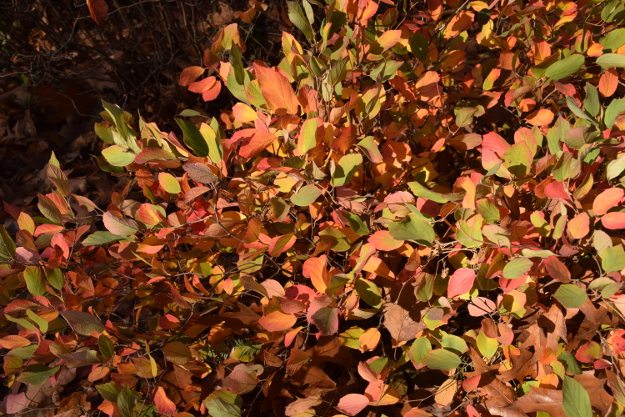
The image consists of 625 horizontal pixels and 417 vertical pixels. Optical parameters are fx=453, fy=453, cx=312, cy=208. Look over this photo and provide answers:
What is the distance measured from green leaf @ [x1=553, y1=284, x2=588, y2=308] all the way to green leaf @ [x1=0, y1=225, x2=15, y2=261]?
3.83ft

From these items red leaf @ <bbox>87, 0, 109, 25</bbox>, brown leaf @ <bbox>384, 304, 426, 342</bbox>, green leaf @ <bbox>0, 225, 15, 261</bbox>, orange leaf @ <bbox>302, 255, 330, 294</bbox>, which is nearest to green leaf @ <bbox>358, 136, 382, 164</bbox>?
orange leaf @ <bbox>302, 255, 330, 294</bbox>

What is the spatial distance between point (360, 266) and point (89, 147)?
1.95 m

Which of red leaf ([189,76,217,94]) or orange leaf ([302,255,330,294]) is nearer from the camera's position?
orange leaf ([302,255,330,294])

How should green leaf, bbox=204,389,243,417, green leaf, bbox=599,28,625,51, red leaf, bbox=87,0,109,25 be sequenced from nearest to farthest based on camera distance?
green leaf, bbox=204,389,243,417 < green leaf, bbox=599,28,625,51 < red leaf, bbox=87,0,109,25

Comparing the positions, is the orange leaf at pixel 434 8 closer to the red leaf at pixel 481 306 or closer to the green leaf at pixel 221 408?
the red leaf at pixel 481 306

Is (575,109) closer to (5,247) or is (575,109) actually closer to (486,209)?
(486,209)

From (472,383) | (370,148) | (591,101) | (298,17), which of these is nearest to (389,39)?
(298,17)

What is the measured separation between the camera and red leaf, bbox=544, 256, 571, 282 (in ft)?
2.76

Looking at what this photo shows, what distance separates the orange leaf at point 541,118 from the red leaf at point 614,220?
18.9 inches

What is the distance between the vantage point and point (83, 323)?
100cm

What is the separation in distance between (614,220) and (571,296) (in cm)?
20

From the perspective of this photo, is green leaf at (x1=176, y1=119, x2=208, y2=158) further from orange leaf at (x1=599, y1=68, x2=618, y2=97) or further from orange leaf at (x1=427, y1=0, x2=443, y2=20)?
orange leaf at (x1=599, y1=68, x2=618, y2=97)

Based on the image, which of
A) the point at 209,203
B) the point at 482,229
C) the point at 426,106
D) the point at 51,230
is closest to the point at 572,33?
the point at 426,106

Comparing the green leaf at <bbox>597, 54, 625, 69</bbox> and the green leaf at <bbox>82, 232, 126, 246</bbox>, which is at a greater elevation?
the green leaf at <bbox>597, 54, 625, 69</bbox>
